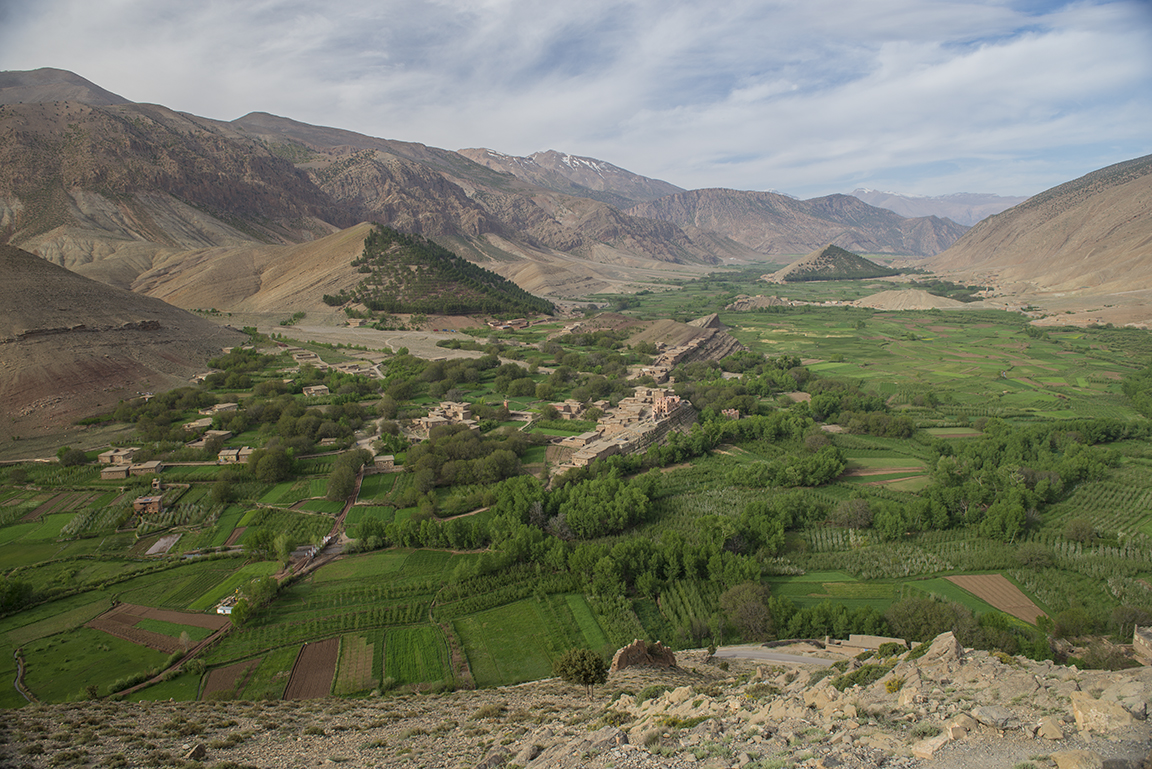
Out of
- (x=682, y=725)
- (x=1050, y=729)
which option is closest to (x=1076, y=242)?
(x=1050, y=729)

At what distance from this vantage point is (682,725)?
37.3ft

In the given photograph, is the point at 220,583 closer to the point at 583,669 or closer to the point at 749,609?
the point at 583,669

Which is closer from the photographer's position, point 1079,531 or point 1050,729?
point 1050,729

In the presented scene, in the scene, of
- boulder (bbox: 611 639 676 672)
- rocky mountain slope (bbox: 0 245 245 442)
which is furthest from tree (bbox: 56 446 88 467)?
boulder (bbox: 611 639 676 672)

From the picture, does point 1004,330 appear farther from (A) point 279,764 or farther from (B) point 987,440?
(A) point 279,764

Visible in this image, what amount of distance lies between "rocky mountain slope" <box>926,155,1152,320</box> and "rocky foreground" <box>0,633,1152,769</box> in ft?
361

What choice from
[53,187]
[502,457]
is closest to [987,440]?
[502,457]

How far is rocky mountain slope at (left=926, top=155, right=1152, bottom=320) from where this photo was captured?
103812 millimetres

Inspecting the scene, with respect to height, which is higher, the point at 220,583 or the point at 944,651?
the point at 944,651

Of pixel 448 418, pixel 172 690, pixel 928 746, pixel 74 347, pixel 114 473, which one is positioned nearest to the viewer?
pixel 928 746

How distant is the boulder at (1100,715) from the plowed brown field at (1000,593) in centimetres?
1386

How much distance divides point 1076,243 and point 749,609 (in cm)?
14924

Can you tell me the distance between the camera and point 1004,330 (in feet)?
268

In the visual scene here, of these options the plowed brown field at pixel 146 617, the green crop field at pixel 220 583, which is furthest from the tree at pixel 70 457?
the plowed brown field at pixel 146 617
